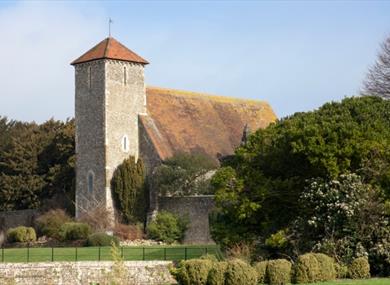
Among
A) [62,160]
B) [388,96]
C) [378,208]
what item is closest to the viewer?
[378,208]

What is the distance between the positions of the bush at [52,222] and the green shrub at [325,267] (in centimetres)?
2542

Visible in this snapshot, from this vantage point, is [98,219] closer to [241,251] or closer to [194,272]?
[241,251]

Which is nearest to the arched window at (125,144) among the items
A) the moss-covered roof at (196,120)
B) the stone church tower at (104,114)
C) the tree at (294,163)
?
the stone church tower at (104,114)

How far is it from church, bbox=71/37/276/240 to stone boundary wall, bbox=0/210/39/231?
341 centimetres

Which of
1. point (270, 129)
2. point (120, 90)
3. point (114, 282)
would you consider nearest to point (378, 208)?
point (270, 129)

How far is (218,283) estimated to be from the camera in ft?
86.9

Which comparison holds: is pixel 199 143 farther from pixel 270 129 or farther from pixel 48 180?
pixel 270 129

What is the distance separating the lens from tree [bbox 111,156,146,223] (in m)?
51.8

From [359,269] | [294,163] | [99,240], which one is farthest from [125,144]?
[359,269]

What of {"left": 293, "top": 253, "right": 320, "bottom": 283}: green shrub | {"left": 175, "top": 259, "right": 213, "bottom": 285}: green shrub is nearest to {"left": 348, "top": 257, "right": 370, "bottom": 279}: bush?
{"left": 293, "top": 253, "right": 320, "bottom": 283}: green shrub

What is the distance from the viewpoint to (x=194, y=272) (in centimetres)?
2728

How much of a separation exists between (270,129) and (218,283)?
9.74m

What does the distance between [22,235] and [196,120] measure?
1560 centimetres

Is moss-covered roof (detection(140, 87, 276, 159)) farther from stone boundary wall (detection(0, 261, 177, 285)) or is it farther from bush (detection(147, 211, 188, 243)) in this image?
stone boundary wall (detection(0, 261, 177, 285))
